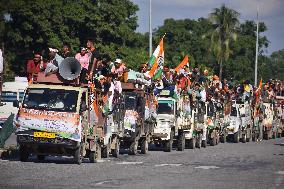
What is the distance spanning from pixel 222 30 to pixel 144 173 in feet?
280

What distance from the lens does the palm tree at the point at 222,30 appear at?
105188 mm

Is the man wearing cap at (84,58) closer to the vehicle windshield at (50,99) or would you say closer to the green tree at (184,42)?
the vehicle windshield at (50,99)

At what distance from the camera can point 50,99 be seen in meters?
23.7

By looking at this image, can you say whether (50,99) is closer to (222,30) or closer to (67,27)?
(67,27)

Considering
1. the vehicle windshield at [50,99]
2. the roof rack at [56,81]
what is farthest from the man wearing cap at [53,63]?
the vehicle windshield at [50,99]

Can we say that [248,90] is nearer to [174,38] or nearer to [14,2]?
[14,2]

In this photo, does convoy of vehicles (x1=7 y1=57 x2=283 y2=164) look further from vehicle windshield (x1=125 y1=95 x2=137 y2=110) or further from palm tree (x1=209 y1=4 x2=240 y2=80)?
palm tree (x1=209 y1=4 x2=240 y2=80)

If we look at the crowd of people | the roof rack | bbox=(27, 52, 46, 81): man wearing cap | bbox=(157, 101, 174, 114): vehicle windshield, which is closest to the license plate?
the roof rack

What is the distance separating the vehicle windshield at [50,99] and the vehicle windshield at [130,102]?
666cm

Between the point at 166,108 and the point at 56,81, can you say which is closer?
the point at 56,81

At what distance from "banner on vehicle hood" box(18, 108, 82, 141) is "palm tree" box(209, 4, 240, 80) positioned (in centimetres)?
8252

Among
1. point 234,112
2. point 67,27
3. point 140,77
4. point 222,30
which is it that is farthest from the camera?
point 222,30

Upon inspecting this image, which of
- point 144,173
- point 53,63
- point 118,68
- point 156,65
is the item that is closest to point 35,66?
point 53,63

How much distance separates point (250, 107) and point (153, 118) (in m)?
20.5
